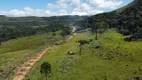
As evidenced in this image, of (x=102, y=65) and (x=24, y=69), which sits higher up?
(x=102, y=65)

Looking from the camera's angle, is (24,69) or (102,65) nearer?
(102,65)

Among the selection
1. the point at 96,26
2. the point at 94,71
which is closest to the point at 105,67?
the point at 94,71

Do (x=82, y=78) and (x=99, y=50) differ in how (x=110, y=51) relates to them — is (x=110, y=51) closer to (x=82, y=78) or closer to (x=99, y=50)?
(x=99, y=50)

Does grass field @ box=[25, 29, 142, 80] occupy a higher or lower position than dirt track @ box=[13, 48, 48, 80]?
higher

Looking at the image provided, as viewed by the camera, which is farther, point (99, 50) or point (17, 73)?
point (99, 50)

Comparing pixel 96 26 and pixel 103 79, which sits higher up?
pixel 96 26

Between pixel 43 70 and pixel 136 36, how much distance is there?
59556 mm

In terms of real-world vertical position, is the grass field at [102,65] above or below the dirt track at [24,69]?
above

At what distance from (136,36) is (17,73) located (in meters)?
59.3

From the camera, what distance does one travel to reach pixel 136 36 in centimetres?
11312

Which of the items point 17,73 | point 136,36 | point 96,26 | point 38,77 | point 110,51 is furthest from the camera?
point 96,26

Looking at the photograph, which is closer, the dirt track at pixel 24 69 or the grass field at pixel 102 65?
the grass field at pixel 102 65

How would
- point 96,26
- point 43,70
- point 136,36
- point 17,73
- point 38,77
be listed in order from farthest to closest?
point 96,26
point 136,36
point 17,73
point 38,77
point 43,70

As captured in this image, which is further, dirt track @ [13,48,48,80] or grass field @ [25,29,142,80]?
dirt track @ [13,48,48,80]
